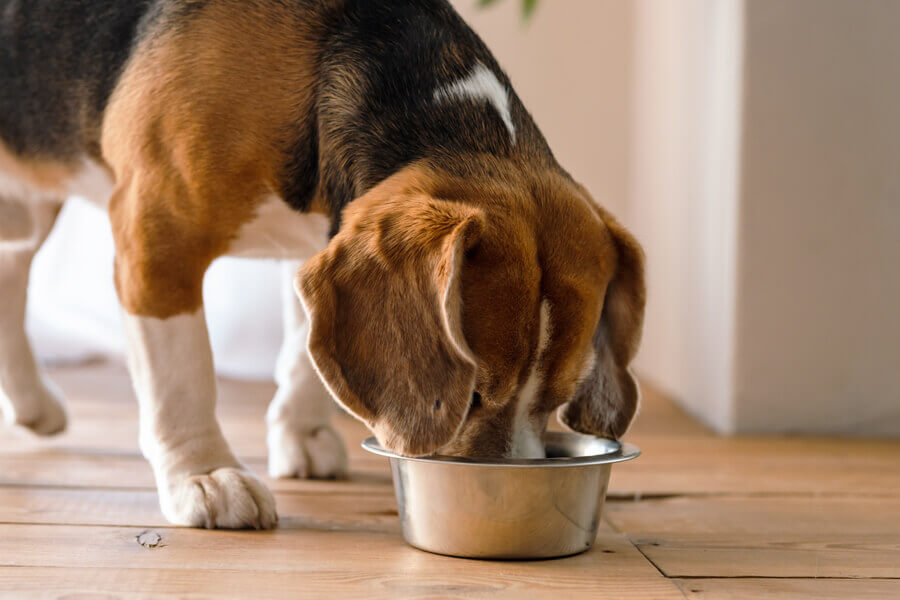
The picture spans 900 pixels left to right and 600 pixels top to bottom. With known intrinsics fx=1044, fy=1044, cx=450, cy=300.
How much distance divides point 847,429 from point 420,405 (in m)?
1.78

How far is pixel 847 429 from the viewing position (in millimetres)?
2766

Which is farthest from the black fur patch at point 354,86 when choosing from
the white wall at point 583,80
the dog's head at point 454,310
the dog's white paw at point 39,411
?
the white wall at point 583,80

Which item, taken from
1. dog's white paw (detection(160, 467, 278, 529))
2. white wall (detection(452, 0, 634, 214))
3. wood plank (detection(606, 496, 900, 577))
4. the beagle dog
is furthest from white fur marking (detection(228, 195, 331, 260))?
white wall (detection(452, 0, 634, 214))

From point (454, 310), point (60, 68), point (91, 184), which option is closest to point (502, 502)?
point (454, 310)

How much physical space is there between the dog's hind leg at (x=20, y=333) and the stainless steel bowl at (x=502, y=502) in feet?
3.55

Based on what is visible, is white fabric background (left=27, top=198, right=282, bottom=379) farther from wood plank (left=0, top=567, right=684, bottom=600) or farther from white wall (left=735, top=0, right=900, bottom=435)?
wood plank (left=0, top=567, right=684, bottom=600)

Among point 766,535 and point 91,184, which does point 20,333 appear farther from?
point 766,535

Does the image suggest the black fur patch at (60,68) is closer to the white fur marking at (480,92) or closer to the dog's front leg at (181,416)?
the dog's front leg at (181,416)

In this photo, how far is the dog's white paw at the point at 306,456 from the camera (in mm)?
2102

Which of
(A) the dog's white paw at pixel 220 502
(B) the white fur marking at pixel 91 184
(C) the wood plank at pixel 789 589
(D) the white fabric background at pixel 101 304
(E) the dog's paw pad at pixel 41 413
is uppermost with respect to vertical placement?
(B) the white fur marking at pixel 91 184

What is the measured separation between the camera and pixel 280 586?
4.55ft

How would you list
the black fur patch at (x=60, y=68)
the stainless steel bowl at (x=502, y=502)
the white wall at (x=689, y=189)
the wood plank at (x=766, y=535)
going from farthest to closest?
1. the white wall at (x=689, y=189)
2. the black fur patch at (x=60, y=68)
3. the wood plank at (x=766, y=535)
4. the stainless steel bowl at (x=502, y=502)

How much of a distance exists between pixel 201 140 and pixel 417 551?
72 centimetres

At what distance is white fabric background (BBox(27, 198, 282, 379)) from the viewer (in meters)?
3.71
